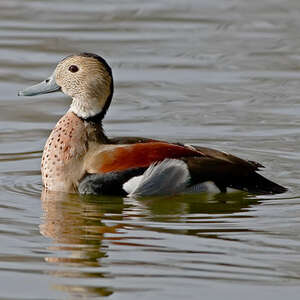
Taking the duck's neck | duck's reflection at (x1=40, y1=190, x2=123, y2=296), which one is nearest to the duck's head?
the duck's neck

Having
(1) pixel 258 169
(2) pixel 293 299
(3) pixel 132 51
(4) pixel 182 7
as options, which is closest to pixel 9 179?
(1) pixel 258 169

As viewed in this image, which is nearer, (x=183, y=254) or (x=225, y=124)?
(x=183, y=254)

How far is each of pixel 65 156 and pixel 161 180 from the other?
90 centimetres

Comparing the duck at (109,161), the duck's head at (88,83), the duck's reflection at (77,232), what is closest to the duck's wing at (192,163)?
the duck at (109,161)

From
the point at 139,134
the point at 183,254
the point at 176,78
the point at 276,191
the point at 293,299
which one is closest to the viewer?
the point at 293,299

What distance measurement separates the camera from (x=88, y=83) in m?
11.1

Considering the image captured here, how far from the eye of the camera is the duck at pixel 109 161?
1055cm

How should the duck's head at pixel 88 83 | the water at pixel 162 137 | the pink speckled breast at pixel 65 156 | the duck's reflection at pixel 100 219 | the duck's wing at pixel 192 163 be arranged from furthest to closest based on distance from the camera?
the duck's head at pixel 88 83, the pink speckled breast at pixel 65 156, the duck's wing at pixel 192 163, the duck's reflection at pixel 100 219, the water at pixel 162 137

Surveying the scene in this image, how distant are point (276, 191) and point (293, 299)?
118 inches

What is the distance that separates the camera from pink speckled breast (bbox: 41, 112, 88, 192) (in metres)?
10.8

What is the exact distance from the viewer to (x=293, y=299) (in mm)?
7910

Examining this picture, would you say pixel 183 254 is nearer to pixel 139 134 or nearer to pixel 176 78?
pixel 139 134

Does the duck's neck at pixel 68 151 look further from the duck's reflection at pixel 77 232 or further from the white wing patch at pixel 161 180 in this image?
the white wing patch at pixel 161 180

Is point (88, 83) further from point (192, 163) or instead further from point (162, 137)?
point (162, 137)
